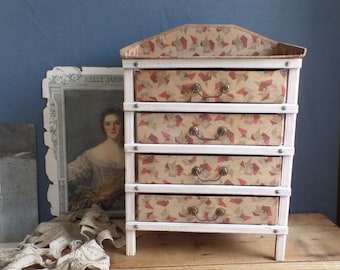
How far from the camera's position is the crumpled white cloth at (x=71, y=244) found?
970 mm

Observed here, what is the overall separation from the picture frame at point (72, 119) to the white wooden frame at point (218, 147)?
0.31 metres

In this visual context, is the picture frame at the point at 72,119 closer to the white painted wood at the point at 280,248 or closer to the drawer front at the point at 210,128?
the drawer front at the point at 210,128

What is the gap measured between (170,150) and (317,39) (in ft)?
2.22

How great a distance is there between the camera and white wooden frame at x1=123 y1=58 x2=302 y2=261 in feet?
3.03

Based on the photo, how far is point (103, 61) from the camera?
48.7 inches

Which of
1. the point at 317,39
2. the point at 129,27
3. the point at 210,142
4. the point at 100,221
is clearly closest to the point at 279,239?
the point at 210,142

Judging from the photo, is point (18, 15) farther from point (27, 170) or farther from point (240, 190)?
point (240, 190)

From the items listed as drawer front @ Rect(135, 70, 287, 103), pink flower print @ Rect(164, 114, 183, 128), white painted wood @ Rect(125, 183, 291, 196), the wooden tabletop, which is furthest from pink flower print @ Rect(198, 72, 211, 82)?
the wooden tabletop

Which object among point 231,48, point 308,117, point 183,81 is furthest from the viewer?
point 308,117

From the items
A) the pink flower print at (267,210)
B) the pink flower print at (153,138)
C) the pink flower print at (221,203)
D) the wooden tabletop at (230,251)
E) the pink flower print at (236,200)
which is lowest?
the wooden tabletop at (230,251)

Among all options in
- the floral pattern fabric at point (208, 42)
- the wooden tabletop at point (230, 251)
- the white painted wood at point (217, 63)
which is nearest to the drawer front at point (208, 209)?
the wooden tabletop at point (230, 251)

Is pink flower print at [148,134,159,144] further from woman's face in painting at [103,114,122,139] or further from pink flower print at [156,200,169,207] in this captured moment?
woman's face in painting at [103,114,122,139]

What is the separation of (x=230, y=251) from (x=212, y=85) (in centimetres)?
48

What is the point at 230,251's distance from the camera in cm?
106
